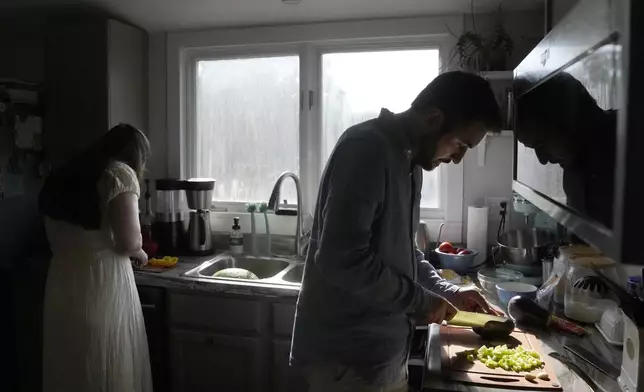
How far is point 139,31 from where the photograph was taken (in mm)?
2598

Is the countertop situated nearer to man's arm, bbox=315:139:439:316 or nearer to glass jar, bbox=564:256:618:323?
glass jar, bbox=564:256:618:323

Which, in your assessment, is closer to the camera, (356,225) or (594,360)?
(356,225)

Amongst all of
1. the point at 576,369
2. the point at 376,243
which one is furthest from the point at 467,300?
the point at 376,243

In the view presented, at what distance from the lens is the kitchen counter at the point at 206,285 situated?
1963mm

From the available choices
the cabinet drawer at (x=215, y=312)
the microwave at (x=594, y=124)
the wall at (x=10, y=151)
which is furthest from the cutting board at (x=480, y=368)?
the wall at (x=10, y=151)

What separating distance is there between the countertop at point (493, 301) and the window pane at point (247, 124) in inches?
25.8

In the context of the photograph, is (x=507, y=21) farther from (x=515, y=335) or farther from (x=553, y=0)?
(x=515, y=335)

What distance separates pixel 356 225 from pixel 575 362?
2.18ft

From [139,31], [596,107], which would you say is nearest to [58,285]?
[139,31]

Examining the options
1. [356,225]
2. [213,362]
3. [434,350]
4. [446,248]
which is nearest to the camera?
[356,225]

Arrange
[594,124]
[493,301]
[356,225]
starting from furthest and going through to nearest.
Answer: [493,301] → [356,225] → [594,124]

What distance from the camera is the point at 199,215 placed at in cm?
246

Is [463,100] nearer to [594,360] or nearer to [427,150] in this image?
[427,150]

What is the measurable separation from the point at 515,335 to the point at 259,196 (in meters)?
1.59
